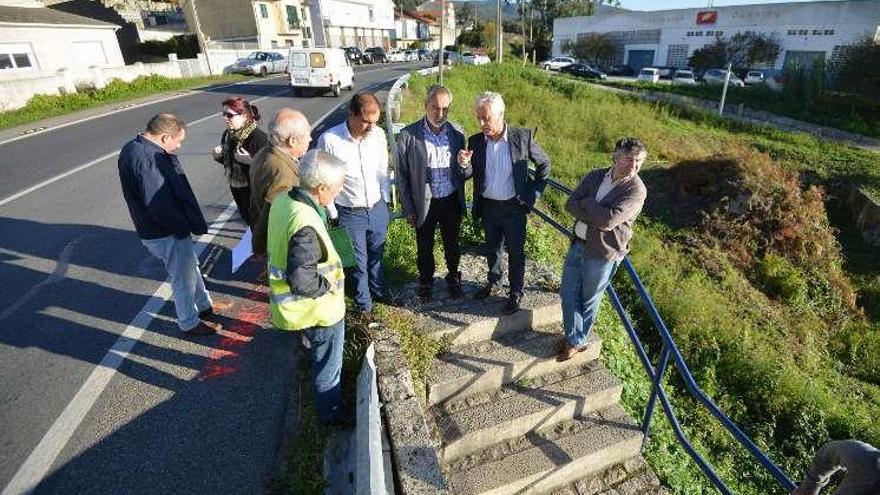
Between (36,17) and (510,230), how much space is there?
26.6 m

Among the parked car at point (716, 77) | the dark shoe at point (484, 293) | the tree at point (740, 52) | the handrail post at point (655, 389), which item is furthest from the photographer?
the tree at point (740, 52)

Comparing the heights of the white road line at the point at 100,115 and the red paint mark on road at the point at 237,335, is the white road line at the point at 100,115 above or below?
above

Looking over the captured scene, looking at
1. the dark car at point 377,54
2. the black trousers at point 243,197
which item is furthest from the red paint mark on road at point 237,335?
the dark car at point 377,54

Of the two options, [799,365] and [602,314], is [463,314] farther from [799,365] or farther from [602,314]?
[799,365]

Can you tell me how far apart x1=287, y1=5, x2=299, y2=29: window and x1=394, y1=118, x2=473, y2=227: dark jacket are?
4704cm

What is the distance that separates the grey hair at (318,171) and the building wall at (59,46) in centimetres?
2134

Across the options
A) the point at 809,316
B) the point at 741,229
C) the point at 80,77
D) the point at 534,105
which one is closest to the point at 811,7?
the point at 534,105

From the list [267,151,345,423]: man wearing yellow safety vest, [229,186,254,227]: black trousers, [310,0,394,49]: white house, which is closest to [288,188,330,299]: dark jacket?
[267,151,345,423]: man wearing yellow safety vest

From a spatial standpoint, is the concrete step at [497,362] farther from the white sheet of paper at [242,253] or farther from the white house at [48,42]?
the white house at [48,42]

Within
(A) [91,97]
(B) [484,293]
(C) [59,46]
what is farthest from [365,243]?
(C) [59,46]

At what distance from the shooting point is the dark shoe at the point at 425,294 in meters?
4.03

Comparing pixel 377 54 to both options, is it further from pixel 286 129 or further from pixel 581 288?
pixel 581 288

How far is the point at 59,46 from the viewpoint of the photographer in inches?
810

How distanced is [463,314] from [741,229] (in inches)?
325
